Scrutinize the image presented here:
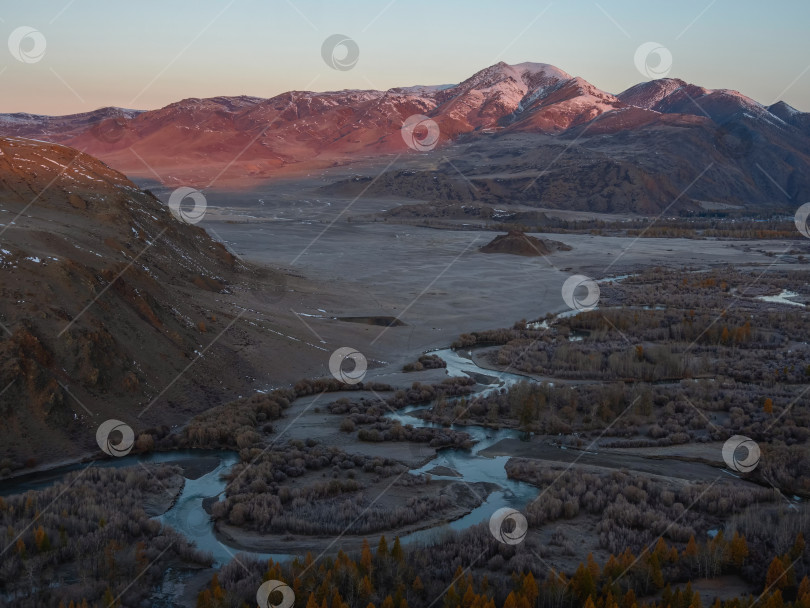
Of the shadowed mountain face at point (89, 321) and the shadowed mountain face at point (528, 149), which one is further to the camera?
the shadowed mountain face at point (528, 149)

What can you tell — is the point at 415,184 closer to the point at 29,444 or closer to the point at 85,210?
the point at 85,210

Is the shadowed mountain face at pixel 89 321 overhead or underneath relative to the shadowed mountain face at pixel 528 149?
underneath

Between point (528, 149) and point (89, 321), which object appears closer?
point (89, 321)

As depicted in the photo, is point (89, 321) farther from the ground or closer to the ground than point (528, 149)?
closer to the ground

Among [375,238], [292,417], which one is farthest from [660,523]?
[375,238]
